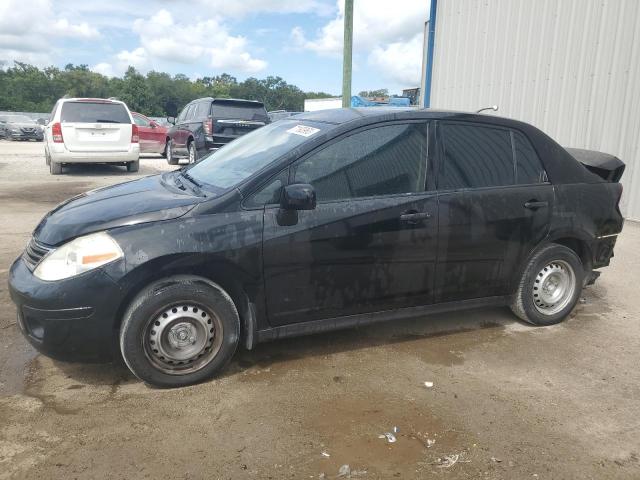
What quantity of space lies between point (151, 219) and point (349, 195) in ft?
4.09

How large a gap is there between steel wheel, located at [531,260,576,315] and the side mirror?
2.15m

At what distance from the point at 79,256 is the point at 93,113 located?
35.7 ft

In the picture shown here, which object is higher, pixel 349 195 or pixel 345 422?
pixel 349 195

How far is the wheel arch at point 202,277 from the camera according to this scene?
3020 mm

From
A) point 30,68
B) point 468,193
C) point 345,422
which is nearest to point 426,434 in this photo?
point 345,422

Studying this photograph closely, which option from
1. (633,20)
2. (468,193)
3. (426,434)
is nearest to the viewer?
(426,434)

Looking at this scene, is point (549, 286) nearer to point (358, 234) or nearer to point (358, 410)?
point (358, 234)

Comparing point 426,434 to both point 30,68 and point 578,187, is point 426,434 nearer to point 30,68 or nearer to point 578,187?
point 578,187

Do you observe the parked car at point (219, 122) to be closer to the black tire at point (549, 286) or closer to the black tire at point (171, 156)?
the black tire at point (171, 156)

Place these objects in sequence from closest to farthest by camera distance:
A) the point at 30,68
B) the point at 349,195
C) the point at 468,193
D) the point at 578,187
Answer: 1. the point at 349,195
2. the point at 468,193
3. the point at 578,187
4. the point at 30,68

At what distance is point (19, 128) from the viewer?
1112 inches

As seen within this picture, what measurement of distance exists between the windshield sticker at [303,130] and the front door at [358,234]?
196 millimetres

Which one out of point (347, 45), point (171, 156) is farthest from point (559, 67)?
point (171, 156)

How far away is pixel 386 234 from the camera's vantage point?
3.54 metres
